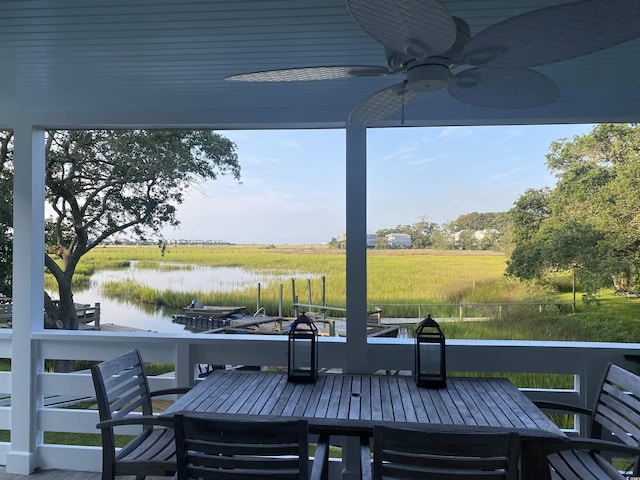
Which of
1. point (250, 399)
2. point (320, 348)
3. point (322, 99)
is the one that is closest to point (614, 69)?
point (322, 99)

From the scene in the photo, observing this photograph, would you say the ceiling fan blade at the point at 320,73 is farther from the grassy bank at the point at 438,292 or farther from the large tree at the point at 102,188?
the large tree at the point at 102,188

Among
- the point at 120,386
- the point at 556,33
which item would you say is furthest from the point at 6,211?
the point at 556,33

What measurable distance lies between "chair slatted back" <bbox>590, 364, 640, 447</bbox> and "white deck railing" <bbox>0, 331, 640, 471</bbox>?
1.43ft

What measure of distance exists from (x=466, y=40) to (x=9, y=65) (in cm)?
223

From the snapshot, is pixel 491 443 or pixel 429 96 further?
pixel 429 96

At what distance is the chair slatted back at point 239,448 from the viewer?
4.94ft

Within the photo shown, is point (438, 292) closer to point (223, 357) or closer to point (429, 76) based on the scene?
point (223, 357)

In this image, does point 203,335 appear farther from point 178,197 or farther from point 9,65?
point 9,65

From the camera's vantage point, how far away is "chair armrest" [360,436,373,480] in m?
1.53

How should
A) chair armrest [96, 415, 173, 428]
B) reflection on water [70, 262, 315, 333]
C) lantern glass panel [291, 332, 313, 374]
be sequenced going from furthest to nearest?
reflection on water [70, 262, 315, 333] < lantern glass panel [291, 332, 313, 374] < chair armrest [96, 415, 173, 428]

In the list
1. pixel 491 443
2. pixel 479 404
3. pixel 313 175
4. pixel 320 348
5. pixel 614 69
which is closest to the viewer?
pixel 491 443

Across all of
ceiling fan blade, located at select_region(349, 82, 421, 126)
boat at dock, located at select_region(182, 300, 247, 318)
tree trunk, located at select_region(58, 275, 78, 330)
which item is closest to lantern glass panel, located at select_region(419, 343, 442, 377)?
ceiling fan blade, located at select_region(349, 82, 421, 126)

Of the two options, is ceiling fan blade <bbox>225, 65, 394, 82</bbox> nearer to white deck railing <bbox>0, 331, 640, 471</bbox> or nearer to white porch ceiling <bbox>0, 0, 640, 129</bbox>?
white porch ceiling <bbox>0, 0, 640, 129</bbox>

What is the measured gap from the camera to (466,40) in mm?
1407
